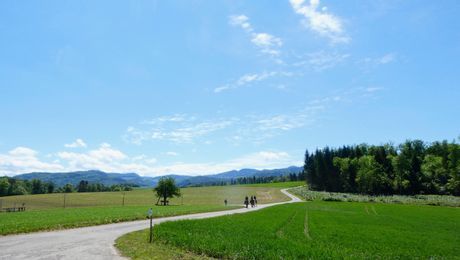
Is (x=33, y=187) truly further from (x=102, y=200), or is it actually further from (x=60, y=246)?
(x=60, y=246)

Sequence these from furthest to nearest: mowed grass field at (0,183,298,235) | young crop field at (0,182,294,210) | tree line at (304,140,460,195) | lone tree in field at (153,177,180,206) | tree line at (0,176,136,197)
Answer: tree line at (0,176,136,197) < tree line at (304,140,460,195) < lone tree in field at (153,177,180,206) < young crop field at (0,182,294,210) < mowed grass field at (0,183,298,235)

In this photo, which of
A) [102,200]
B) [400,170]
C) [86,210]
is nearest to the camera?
[86,210]

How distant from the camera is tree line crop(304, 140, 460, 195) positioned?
110356 millimetres

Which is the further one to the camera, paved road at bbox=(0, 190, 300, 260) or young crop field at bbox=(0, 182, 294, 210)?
young crop field at bbox=(0, 182, 294, 210)

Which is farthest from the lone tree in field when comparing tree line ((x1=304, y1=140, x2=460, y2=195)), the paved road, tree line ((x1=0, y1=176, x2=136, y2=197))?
tree line ((x1=0, y1=176, x2=136, y2=197))

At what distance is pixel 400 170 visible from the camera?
121m

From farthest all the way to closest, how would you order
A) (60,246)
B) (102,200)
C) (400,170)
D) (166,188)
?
(400,170), (102,200), (166,188), (60,246)

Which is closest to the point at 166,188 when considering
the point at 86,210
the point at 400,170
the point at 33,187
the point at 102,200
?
the point at 102,200

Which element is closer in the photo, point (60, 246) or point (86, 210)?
point (60, 246)

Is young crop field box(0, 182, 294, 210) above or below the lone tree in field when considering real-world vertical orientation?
below

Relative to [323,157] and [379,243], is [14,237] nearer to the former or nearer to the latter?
[379,243]

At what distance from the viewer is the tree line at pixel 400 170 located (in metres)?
110

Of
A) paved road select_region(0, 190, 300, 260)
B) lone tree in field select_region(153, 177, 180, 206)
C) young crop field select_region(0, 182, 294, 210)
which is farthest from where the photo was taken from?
lone tree in field select_region(153, 177, 180, 206)

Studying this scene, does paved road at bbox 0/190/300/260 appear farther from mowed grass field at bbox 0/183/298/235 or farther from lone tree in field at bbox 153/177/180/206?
lone tree in field at bbox 153/177/180/206
